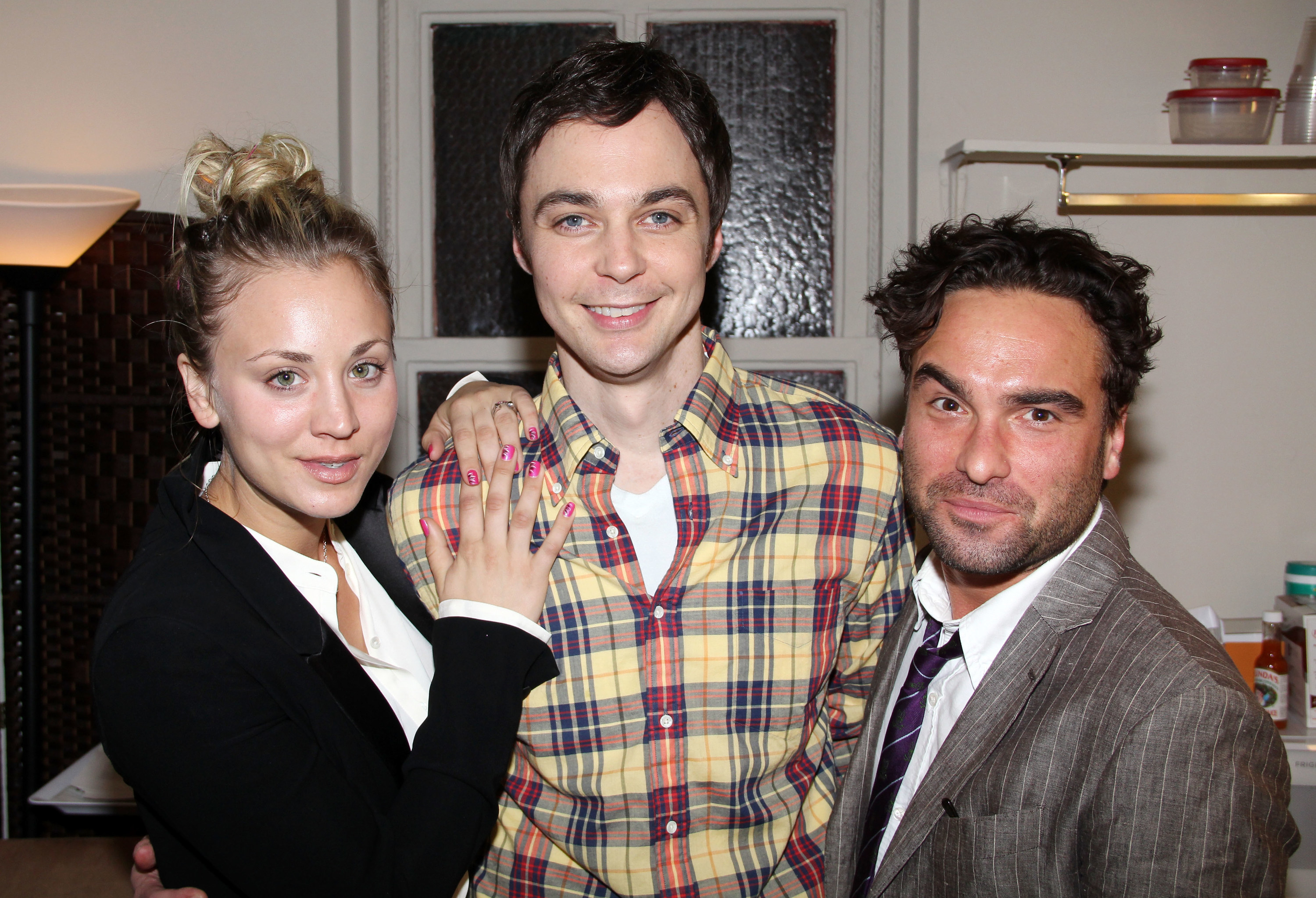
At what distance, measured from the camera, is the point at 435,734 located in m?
1.17

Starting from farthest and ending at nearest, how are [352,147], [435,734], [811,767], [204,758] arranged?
[352,147] < [811,767] < [435,734] < [204,758]

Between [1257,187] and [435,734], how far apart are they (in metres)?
2.61

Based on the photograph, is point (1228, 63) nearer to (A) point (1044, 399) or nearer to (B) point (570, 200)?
(A) point (1044, 399)

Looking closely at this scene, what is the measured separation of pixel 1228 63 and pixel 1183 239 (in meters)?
0.47

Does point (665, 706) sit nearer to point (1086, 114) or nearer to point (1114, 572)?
point (1114, 572)

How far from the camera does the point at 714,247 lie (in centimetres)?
156

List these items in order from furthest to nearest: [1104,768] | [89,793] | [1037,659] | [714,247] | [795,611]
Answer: [89,793]
[714,247]
[795,611]
[1037,659]
[1104,768]

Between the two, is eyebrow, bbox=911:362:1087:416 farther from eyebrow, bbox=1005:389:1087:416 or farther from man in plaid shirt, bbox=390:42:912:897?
man in plaid shirt, bbox=390:42:912:897

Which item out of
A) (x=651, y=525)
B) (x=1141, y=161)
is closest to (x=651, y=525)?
(x=651, y=525)

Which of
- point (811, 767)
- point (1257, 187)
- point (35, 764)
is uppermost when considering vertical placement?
point (1257, 187)

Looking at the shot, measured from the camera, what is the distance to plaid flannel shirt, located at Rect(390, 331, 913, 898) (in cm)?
136

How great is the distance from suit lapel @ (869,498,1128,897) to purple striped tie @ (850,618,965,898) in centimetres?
6

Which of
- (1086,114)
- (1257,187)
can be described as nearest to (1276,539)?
(1257,187)

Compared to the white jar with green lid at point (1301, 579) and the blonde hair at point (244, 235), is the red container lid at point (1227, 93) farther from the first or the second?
the blonde hair at point (244, 235)
